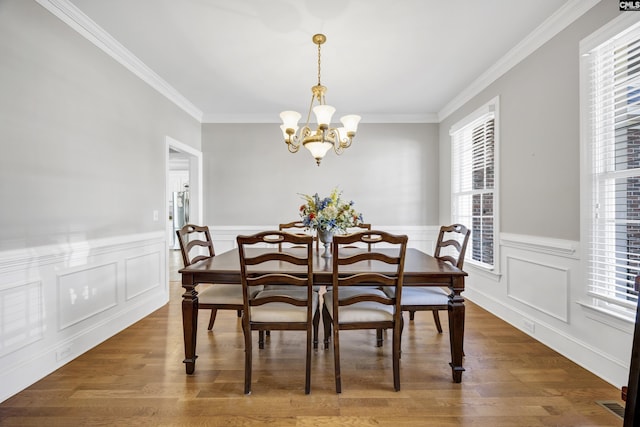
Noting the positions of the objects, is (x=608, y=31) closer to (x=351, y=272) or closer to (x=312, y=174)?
(x=351, y=272)

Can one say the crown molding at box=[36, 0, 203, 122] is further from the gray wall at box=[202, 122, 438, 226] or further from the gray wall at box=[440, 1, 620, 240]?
the gray wall at box=[440, 1, 620, 240]

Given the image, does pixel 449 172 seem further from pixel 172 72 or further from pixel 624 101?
pixel 172 72

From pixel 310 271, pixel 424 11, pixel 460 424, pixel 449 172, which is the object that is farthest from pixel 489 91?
pixel 460 424

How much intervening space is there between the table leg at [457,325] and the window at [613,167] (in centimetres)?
97

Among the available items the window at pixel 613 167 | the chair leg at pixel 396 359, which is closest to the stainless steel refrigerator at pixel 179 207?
the chair leg at pixel 396 359

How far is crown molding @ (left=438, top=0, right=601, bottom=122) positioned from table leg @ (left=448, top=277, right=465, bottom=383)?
2128 mm

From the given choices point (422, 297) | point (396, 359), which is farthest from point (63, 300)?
point (422, 297)

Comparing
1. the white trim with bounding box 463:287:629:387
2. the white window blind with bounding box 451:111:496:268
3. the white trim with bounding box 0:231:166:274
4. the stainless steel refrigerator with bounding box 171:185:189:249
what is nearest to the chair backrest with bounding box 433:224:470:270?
the white trim with bounding box 463:287:629:387

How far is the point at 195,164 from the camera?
461 cm

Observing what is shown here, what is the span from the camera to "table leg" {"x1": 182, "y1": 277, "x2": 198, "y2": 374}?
6.61 ft

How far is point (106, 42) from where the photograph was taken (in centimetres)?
262

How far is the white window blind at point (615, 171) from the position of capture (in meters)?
1.88

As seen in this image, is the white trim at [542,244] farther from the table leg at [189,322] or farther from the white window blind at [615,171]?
the table leg at [189,322]

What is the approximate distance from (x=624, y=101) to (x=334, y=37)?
6.86ft
